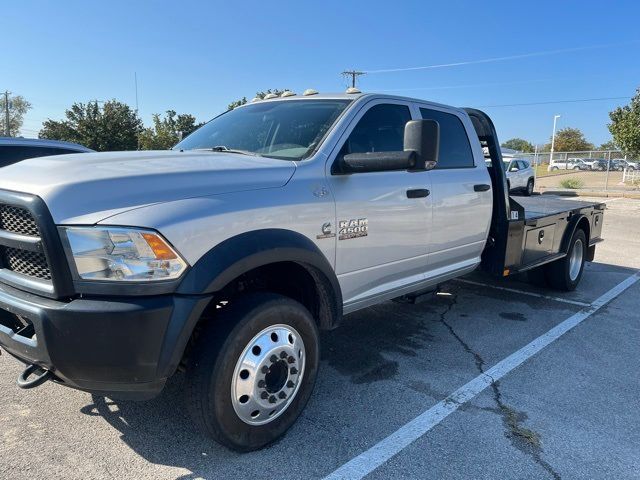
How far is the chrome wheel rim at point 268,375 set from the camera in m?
2.65

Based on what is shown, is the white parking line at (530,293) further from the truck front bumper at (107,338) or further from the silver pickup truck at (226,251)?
the truck front bumper at (107,338)

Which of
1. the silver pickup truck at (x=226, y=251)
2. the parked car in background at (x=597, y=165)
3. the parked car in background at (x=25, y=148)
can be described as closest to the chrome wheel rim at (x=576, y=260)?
the silver pickup truck at (x=226, y=251)

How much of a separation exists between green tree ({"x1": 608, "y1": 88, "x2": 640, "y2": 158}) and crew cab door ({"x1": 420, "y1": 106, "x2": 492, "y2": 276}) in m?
23.8

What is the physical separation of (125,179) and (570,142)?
85.5 meters

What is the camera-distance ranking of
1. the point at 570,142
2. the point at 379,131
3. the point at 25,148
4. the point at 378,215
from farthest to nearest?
the point at 570,142 < the point at 25,148 < the point at 379,131 < the point at 378,215

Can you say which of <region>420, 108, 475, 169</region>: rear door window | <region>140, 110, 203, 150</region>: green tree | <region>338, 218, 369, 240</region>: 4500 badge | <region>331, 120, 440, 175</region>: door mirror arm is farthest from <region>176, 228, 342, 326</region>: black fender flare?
<region>140, 110, 203, 150</region>: green tree

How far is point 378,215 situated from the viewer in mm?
3473

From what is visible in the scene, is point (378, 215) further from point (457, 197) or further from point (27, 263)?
point (27, 263)

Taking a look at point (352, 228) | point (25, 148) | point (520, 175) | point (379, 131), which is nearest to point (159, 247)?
point (352, 228)

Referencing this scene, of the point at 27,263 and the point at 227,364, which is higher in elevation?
the point at 27,263

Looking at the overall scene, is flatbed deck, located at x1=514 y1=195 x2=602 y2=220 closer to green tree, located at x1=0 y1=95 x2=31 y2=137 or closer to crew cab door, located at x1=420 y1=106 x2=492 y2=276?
crew cab door, located at x1=420 y1=106 x2=492 y2=276

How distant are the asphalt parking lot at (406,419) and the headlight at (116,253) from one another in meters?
1.11

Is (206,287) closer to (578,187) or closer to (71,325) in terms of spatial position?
(71,325)

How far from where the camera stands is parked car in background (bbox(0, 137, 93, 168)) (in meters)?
5.87
